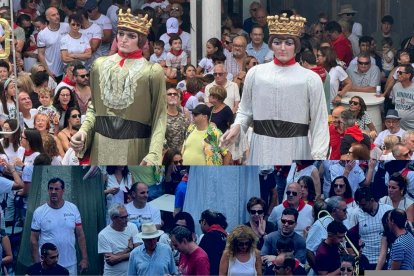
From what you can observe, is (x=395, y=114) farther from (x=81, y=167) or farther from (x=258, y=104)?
(x=81, y=167)

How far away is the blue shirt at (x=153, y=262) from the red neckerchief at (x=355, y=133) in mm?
3689

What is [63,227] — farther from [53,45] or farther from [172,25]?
[172,25]

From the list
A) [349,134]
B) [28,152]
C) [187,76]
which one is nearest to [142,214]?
[28,152]

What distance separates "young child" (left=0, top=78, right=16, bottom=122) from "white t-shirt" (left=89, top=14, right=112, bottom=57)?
3.80m

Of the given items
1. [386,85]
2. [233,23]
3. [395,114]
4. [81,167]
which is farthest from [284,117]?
[233,23]

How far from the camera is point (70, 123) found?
687 inches

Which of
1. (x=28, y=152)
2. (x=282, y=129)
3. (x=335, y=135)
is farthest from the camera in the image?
(x=335, y=135)

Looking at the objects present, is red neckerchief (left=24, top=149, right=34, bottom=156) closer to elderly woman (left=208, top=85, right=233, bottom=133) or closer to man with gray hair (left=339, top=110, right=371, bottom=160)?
elderly woman (left=208, top=85, right=233, bottom=133)

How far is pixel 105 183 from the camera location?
12.8m

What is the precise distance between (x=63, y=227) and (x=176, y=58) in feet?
26.9

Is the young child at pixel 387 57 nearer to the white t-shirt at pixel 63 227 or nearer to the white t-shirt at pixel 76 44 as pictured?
the white t-shirt at pixel 76 44

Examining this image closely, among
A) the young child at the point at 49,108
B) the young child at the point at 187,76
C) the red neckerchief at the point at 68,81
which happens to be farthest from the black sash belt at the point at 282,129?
the young child at the point at 187,76

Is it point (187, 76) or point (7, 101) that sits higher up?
point (187, 76)

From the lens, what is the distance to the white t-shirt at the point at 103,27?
2114 cm
